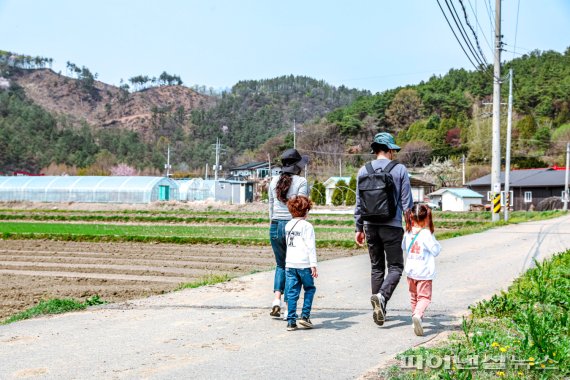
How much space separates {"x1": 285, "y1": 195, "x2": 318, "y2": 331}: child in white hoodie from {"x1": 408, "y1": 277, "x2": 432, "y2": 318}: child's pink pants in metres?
0.90

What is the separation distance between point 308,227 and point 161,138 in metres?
146

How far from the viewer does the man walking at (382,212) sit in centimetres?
581

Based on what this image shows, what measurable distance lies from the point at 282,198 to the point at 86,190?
52435 mm

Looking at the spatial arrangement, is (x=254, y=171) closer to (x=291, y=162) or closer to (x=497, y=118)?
(x=497, y=118)

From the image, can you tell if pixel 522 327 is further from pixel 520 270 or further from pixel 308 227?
pixel 520 270

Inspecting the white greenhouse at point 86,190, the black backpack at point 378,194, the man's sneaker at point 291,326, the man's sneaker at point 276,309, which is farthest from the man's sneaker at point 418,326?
the white greenhouse at point 86,190

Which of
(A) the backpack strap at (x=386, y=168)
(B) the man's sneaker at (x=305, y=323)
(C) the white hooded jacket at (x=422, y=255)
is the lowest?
(B) the man's sneaker at (x=305, y=323)

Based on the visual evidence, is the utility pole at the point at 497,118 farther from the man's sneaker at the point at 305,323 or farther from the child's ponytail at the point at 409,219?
the man's sneaker at the point at 305,323

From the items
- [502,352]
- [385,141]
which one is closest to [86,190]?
[385,141]

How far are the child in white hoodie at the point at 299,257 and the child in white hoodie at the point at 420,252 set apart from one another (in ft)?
2.90

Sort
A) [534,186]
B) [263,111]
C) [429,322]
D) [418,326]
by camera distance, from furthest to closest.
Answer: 1. [263,111]
2. [534,186]
3. [429,322]
4. [418,326]

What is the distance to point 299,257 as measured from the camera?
601 centimetres

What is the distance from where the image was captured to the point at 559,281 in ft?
24.4

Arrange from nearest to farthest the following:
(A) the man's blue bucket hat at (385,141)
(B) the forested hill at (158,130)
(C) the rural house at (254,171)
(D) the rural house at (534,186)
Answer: (A) the man's blue bucket hat at (385,141) → (D) the rural house at (534,186) → (C) the rural house at (254,171) → (B) the forested hill at (158,130)
